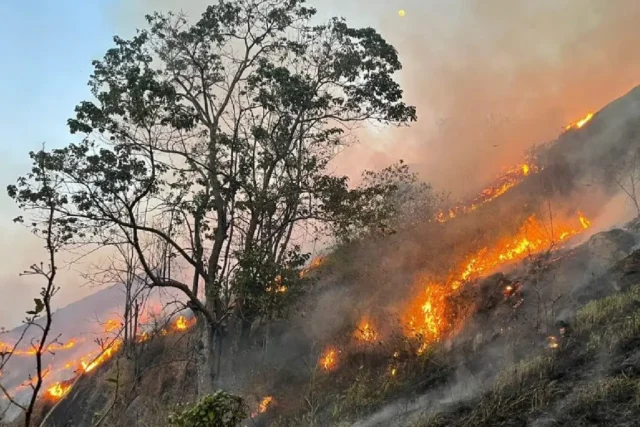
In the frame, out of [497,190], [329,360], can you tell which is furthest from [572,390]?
[497,190]

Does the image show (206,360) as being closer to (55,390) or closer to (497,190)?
(55,390)

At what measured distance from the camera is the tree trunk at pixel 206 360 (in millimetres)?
14273

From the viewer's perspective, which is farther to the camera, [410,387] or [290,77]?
[290,77]

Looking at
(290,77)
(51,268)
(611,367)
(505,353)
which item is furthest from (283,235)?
(51,268)

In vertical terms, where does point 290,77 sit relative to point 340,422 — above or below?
above

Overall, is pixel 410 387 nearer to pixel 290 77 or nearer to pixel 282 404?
pixel 282 404

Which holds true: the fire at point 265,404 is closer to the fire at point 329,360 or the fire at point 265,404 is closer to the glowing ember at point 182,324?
the fire at point 329,360

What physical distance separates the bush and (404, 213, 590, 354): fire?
11119mm

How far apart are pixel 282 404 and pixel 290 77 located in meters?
11.4

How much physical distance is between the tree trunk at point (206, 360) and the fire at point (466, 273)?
22.9 feet

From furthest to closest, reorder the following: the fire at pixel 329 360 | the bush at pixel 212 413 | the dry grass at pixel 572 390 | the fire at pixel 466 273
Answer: the fire at pixel 329 360
the fire at pixel 466 273
the dry grass at pixel 572 390
the bush at pixel 212 413

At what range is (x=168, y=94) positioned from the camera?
13.4m

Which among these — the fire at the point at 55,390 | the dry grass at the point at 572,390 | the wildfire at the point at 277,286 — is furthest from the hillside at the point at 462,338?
the wildfire at the point at 277,286

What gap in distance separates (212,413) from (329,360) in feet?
44.7
